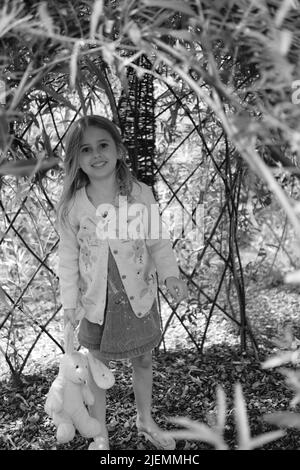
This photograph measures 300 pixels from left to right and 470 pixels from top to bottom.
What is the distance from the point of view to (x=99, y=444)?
1725 mm

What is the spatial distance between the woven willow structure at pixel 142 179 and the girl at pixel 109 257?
136 millimetres

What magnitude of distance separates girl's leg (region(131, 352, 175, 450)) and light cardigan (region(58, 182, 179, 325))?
149 millimetres

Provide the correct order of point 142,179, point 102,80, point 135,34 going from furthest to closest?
1. point 142,179
2. point 102,80
3. point 135,34

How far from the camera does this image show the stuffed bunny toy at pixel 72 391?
1.62m

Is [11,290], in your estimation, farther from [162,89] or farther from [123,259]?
[123,259]

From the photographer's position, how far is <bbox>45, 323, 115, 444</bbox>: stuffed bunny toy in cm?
162

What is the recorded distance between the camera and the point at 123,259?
1.70m

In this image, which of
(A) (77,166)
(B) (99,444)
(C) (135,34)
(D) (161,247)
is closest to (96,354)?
(B) (99,444)

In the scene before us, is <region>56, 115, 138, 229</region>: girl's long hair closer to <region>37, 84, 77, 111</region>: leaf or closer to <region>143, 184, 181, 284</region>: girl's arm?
<region>143, 184, 181, 284</region>: girl's arm

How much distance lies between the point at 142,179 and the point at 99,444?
2.57 ft

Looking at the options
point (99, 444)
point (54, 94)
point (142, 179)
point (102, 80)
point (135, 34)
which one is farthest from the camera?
point (142, 179)

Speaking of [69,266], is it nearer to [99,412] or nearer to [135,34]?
[99,412]

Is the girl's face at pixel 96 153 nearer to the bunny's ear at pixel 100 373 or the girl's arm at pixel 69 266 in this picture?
the girl's arm at pixel 69 266
